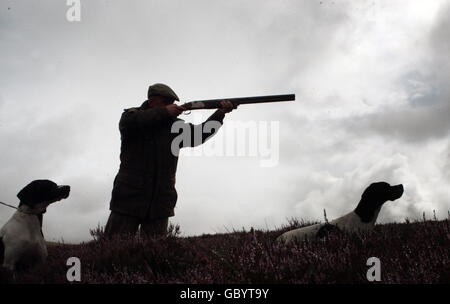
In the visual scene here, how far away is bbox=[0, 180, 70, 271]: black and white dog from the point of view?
4020 millimetres

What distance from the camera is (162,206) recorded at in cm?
554

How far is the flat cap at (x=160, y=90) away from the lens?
232 inches

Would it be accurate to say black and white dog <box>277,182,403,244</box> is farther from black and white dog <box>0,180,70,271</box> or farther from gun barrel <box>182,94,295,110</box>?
black and white dog <box>0,180,70,271</box>

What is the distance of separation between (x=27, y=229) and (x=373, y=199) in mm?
4269

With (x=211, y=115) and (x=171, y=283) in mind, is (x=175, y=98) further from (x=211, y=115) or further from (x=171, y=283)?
(x=171, y=283)

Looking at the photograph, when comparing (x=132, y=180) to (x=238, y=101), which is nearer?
(x=132, y=180)

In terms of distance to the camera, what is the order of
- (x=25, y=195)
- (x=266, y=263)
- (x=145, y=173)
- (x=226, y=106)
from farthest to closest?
(x=226, y=106) < (x=145, y=173) < (x=25, y=195) < (x=266, y=263)

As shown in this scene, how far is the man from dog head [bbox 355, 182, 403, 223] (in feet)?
8.98

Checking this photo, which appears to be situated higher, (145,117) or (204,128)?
(204,128)

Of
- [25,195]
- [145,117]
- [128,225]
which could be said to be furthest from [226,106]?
[25,195]

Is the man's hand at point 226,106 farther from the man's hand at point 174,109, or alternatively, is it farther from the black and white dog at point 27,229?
the black and white dog at point 27,229

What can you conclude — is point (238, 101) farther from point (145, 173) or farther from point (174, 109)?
point (145, 173)

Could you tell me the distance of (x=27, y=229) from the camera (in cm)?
418

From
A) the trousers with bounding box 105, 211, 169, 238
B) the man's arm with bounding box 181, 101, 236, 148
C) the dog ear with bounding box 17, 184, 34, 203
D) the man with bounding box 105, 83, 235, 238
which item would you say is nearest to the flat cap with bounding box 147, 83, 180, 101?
the man with bounding box 105, 83, 235, 238
